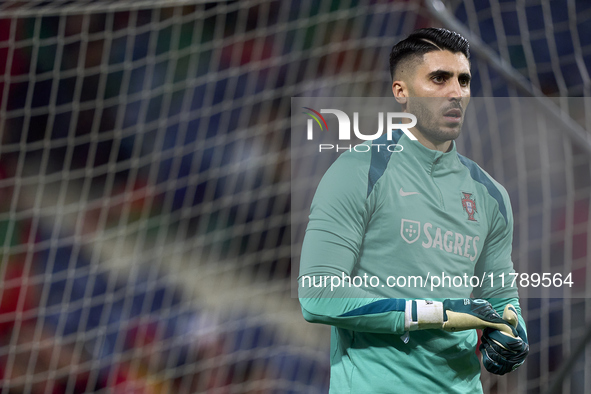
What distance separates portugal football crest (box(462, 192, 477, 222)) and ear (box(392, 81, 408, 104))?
0.21 meters

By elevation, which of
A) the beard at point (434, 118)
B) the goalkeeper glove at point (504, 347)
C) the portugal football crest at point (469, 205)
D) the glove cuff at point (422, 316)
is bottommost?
the goalkeeper glove at point (504, 347)

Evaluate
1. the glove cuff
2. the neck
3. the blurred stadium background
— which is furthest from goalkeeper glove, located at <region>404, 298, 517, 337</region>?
the blurred stadium background

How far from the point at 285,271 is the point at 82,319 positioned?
0.86 meters

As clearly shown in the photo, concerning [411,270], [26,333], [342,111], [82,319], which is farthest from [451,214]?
[26,333]

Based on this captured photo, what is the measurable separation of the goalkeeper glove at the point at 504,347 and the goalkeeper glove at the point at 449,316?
0.9 inches

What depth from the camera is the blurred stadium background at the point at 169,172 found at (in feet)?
6.80

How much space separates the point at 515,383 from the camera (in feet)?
5.32

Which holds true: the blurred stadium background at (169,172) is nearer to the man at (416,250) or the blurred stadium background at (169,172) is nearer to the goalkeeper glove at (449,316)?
the man at (416,250)

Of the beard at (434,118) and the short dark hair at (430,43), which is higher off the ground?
the short dark hair at (430,43)

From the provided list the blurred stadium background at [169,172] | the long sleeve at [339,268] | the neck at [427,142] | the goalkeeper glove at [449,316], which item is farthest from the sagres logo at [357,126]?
the blurred stadium background at [169,172]

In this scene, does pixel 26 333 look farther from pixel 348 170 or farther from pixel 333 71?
pixel 348 170

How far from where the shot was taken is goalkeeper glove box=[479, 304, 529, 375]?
0.89 meters

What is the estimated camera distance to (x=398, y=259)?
93 cm

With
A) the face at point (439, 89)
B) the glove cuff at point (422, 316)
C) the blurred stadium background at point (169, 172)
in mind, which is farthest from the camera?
the blurred stadium background at point (169, 172)
